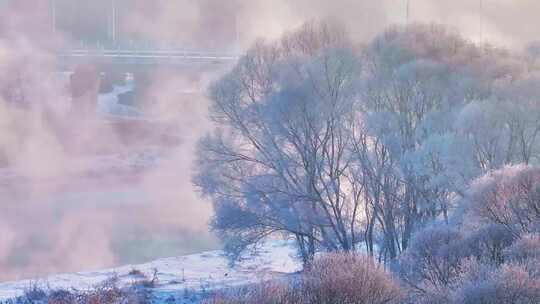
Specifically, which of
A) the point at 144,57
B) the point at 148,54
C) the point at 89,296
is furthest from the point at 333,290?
the point at 148,54

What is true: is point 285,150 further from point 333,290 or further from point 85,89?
point 85,89

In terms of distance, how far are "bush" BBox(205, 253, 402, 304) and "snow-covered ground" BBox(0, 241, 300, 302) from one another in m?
3.01

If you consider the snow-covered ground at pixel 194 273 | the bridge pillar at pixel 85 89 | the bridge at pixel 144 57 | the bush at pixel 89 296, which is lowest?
the snow-covered ground at pixel 194 273

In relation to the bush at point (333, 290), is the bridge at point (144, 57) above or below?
above

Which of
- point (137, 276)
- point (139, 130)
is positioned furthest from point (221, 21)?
point (137, 276)

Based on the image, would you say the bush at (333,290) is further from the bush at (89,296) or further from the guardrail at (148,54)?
the guardrail at (148,54)

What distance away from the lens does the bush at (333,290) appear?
6336 millimetres

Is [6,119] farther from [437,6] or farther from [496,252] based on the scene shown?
[496,252]

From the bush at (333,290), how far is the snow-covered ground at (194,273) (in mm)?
3007

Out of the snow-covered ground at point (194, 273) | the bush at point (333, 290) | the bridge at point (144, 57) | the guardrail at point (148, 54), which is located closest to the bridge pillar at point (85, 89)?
the bridge at point (144, 57)

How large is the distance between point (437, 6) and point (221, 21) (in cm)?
794

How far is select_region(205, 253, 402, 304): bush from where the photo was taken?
6336 millimetres

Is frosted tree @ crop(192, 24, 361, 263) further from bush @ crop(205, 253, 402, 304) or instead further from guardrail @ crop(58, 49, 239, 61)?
guardrail @ crop(58, 49, 239, 61)

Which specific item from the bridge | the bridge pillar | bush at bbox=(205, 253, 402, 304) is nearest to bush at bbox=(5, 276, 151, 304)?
bush at bbox=(205, 253, 402, 304)
